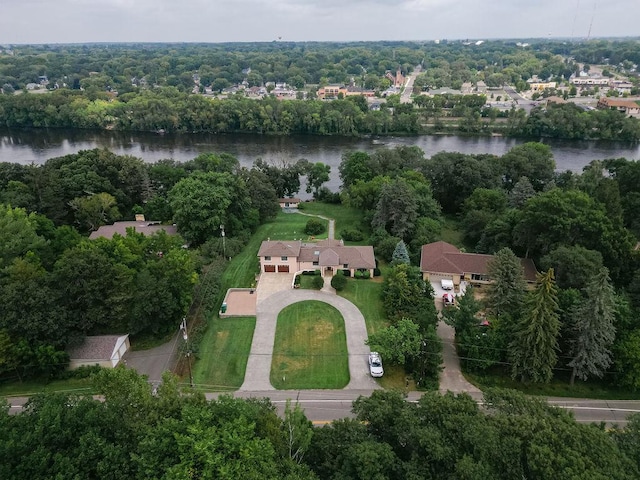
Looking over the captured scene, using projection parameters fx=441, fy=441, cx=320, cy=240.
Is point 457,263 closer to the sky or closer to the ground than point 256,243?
closer to the sky

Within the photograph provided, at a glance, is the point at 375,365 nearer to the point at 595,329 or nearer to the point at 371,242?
the point at 595,329

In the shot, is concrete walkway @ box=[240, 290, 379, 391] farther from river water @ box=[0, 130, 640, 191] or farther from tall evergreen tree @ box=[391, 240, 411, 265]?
river water @ box=[0, 130, 640, 191]

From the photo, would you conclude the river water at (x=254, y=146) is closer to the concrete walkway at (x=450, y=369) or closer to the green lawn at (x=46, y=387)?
the concrete walkway at (x=450, y=369)

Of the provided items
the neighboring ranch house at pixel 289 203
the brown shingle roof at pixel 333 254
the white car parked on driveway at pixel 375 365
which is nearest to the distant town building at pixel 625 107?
the neighboring ranch house at pixel 289 203

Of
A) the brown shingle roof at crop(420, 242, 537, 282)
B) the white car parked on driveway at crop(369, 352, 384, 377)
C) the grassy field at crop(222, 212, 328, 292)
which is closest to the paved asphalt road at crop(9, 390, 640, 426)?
the white car parked on driveway at crop(369, 352, 384, 377)

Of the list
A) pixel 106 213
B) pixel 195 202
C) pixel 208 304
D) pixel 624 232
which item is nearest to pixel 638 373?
pixel 624 232

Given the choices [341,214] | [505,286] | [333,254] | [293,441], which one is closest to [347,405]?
[293,441]
